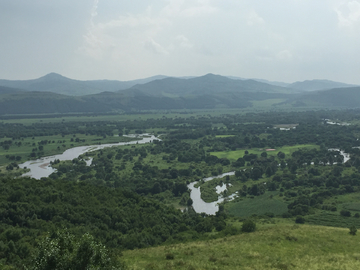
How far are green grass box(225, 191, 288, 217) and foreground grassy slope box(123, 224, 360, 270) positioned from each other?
25.2 m

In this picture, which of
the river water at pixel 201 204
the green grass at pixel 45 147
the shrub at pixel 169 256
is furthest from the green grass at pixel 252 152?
the shrub at pixel 169 256

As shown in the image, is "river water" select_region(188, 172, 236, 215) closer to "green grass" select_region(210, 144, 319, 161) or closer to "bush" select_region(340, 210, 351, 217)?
"bush" select_region(340, 210, 351, 217)

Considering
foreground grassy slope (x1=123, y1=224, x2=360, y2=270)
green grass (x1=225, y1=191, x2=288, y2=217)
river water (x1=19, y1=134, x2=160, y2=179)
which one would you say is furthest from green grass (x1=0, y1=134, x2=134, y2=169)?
foreground grassy slope (x1=123, y1=224, x2=360, y2=270)

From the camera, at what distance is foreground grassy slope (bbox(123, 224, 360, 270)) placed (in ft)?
119

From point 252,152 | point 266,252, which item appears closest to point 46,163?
point 252,152

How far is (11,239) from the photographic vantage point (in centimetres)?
4119

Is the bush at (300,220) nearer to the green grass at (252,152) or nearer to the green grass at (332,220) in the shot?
the green grass at (332,220)

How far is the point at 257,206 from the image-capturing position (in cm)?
8025

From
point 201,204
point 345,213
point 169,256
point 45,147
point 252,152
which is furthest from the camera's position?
point 45,147

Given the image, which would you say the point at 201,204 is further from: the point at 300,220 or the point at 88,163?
the point at 88,163

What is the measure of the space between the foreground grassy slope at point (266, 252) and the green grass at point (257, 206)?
993 inches

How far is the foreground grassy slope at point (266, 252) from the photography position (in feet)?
119

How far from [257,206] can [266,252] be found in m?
40.3

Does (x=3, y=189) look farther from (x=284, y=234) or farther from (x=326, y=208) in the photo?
(x=326, y=208)
